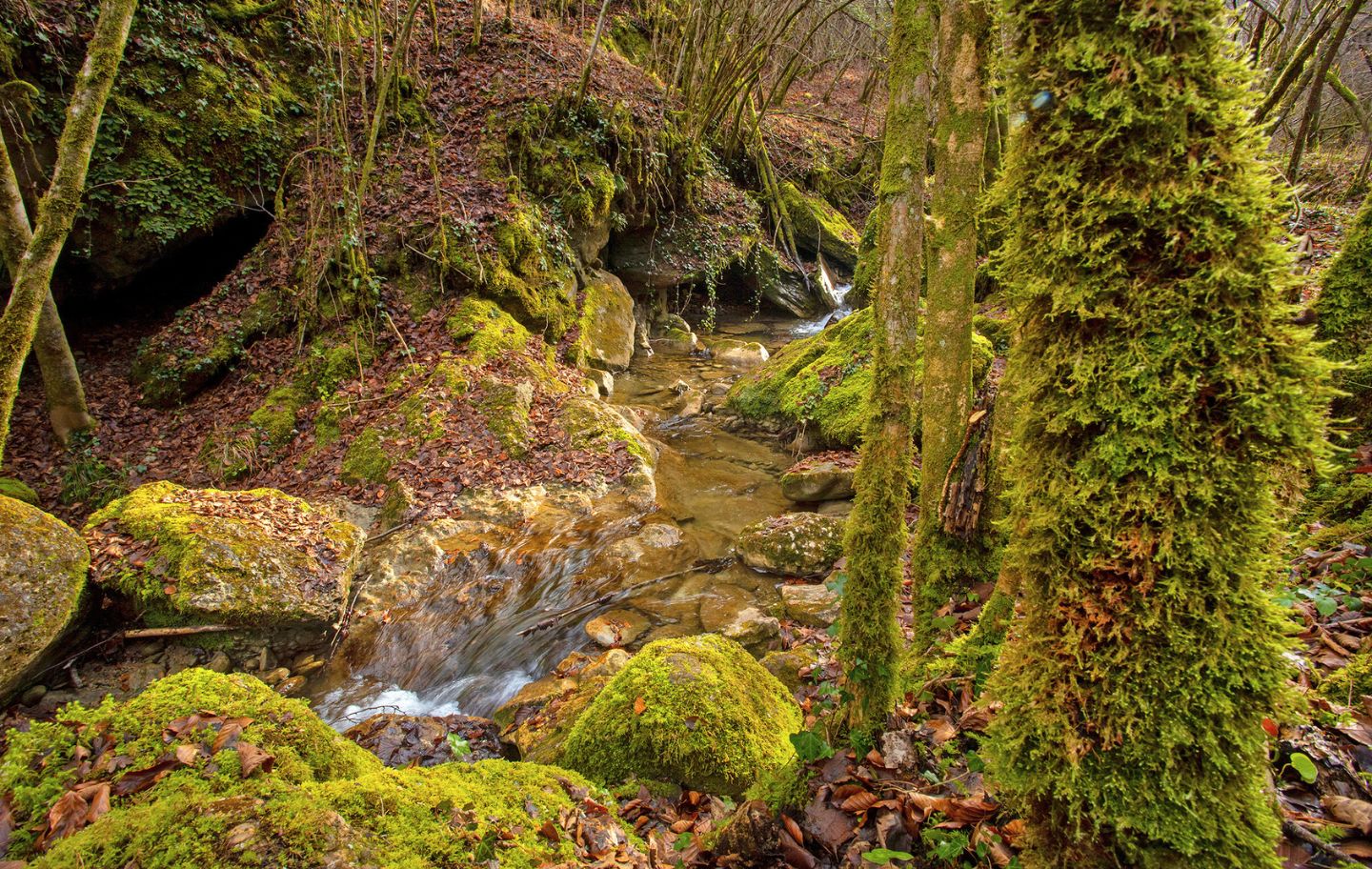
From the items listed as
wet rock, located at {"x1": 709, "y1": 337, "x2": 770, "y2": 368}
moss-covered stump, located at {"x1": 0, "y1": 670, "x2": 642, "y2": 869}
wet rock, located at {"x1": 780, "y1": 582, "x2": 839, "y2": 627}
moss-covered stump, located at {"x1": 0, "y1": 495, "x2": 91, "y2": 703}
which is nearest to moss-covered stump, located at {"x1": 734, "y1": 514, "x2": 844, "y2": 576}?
wet rock, located at {"x1": 780, "y1": 582, "x2": 839, "y2": 627}

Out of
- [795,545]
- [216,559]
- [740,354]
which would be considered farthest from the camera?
[740,354]

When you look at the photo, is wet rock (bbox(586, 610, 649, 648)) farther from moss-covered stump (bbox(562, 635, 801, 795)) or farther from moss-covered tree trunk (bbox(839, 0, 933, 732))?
moss-covered tree trunk (bbox(839, 0, 933, 732))

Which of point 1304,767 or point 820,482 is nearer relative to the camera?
point 1304,767

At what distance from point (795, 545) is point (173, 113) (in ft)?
36.0

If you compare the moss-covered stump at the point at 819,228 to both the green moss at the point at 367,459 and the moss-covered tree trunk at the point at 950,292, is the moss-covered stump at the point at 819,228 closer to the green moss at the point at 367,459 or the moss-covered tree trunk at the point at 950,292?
the green moss at the point at 367,459

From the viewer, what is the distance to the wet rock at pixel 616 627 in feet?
17.6

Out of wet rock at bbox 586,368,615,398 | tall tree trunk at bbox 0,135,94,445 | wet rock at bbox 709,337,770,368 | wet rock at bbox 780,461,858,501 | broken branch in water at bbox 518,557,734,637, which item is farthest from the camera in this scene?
wet rock at bbox 709,337,770,368

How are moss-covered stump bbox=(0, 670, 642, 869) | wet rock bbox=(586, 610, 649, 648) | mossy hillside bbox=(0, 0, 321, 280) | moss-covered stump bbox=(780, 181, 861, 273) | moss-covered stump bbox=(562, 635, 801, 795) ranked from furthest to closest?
moss-covered stump bbox=(780, 181, 861, 273) → mossy hillside bbox=(0, 0, 321, 280) → wet rock bbox=(586, 610, 649, 648) → moss-covered stump bbox=(562, 635, 801, 795) → moss-covered stump bbox=(0, 670, 642, 869)

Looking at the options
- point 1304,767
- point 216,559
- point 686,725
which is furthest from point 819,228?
point 1304,767

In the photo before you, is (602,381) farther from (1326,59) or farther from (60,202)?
(1326,59)

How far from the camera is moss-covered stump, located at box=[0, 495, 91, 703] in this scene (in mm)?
4055

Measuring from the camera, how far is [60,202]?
512 centimetres

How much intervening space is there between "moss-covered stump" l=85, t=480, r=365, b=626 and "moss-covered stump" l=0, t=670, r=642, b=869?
120 inches

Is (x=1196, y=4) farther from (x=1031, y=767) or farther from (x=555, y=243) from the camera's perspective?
(x=555, y=243)
